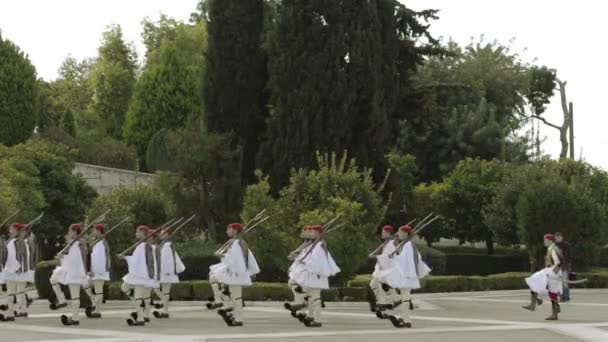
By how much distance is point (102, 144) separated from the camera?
2537 inches

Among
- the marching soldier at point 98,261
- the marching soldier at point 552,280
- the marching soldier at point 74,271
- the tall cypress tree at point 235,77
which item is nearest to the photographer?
the marching soldier at point 74,271

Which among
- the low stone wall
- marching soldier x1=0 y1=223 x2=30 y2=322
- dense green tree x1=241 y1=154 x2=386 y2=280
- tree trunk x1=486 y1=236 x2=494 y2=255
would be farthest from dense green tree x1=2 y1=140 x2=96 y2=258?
marching soldier x1=0 y1=223 x2=30 y2=322

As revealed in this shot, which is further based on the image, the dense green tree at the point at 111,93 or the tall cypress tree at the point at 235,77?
the dense green tree at the point at 111,93

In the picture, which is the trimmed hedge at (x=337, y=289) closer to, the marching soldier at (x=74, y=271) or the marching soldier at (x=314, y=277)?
the marching soldier at (x=314, y=277)

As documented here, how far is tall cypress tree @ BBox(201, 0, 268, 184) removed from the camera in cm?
4734

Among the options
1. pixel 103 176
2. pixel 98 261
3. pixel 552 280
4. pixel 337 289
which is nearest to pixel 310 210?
pixel 337 289

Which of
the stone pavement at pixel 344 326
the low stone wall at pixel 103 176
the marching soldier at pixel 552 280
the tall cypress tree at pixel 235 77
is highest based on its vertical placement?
the tall cypress tree at pixel 235 77

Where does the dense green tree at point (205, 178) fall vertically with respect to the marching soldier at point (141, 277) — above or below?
above

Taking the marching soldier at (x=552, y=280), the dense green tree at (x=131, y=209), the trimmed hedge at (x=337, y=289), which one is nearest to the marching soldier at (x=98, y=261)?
the trimmed hedge at (x=337, y=289)

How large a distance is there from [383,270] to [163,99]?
151ft

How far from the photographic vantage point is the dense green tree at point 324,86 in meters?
44.7

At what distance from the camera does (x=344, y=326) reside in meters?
25.1

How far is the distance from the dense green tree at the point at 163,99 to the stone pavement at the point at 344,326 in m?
38.5

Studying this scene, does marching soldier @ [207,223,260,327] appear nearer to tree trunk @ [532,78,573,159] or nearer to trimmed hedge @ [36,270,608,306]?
trimmed hedge @ [36,270,608,306]
